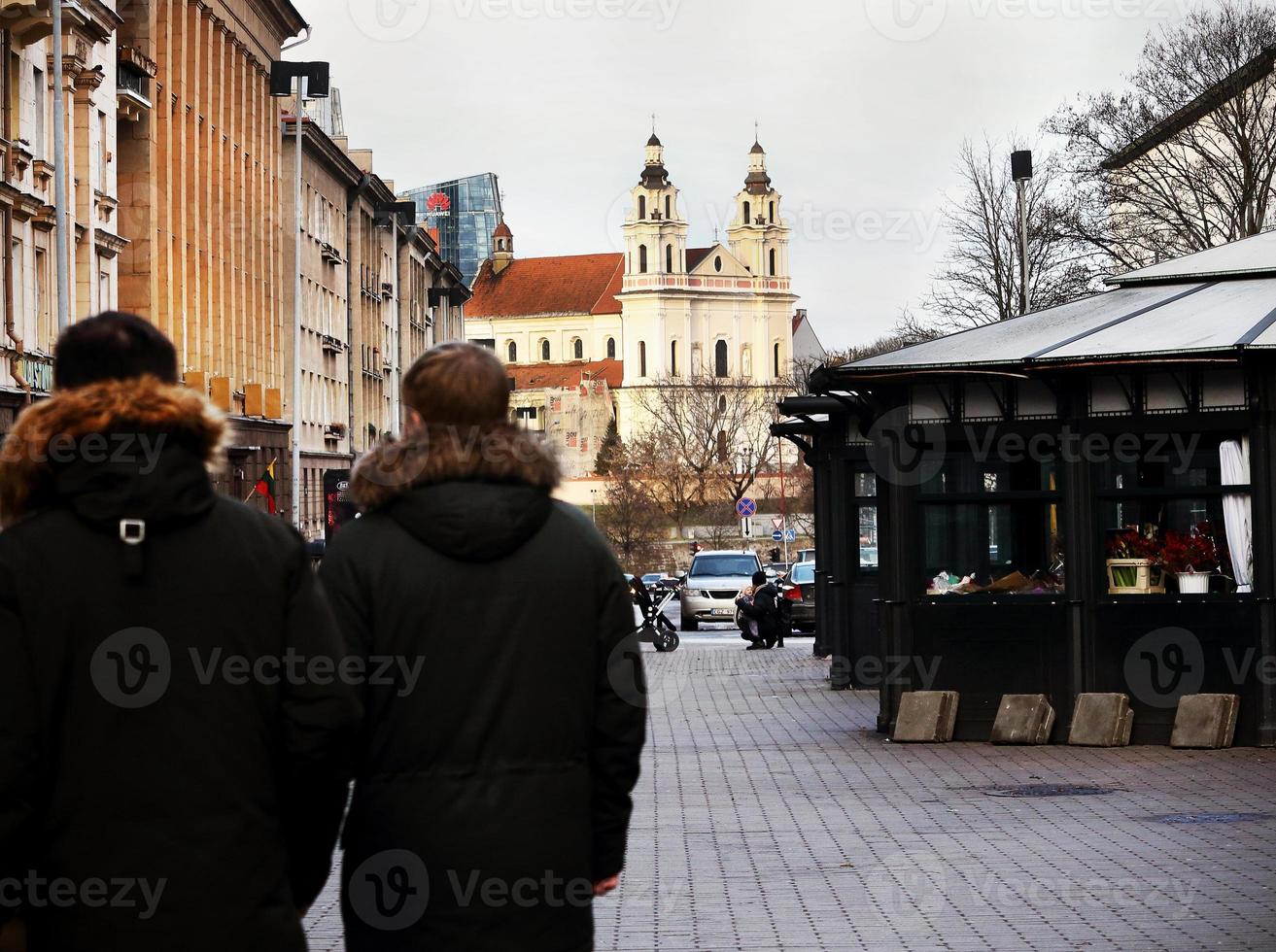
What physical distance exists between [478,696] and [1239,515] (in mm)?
12377

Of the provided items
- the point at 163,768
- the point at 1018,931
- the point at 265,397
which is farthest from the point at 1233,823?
the point at 265,397

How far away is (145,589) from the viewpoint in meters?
4.24

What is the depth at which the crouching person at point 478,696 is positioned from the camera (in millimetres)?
4656

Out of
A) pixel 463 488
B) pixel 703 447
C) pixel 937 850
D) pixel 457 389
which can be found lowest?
pixel 937 850

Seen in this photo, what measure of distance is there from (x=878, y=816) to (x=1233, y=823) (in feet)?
6.73

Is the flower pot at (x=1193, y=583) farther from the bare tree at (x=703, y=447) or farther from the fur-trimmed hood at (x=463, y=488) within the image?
the bare tree at (x=703, y=447)

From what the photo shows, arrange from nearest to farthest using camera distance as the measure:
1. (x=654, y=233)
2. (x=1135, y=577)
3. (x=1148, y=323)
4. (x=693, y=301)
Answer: (x=1135, y=577), (x=1148, y=323), (x=693, y=301), (x=654, y=233)

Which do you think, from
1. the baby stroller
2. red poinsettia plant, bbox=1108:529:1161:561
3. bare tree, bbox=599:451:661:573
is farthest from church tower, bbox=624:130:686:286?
red poinsettia plant, bbox=1108:529:1161:561

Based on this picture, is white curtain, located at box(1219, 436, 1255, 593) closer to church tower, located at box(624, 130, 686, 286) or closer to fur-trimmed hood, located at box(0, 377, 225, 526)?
fur-trimmed hood, located at box(0, 377, 225, 526)

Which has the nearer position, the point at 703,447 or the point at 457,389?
the point at 457,389

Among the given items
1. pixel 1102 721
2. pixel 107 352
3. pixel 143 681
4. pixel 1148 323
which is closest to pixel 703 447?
pixel 1148 323

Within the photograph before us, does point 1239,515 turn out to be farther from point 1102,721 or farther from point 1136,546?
point 1102,721

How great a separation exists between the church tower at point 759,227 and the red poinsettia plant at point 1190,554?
Answer: 577 feet

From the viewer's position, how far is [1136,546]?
16.3 metres
